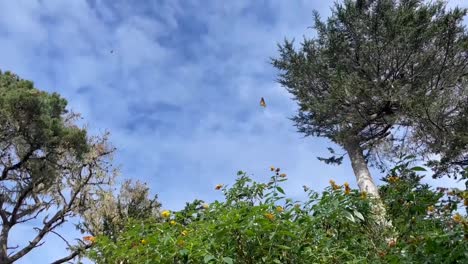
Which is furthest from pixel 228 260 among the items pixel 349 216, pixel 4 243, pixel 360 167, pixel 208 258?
pixel 4 243

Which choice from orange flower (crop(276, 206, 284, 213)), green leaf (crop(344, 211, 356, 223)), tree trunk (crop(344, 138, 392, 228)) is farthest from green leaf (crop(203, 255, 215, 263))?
tree trunk (crop(344, 138, 392, 228))

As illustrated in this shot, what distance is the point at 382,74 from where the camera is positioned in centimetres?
977

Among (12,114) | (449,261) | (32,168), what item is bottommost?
(449,261)

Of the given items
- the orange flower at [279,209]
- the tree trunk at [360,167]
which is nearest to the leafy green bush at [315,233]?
the orange flower at [279,209]

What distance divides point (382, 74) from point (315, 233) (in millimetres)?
8245

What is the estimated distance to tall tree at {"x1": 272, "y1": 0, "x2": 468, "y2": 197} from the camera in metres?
9.38

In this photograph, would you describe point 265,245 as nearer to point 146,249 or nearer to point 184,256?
point 184,256

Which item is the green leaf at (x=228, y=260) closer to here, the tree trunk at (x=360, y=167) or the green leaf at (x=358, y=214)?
the green leaf at (x=358, y=214)

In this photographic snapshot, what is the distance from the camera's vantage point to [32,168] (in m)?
11.5

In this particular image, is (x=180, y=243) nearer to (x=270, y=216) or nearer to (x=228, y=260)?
(x=228, y=260)

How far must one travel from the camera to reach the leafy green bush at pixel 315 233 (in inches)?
81.6

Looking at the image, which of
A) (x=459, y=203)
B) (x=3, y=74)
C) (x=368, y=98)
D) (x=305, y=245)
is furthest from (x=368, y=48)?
(x=3, y=74)

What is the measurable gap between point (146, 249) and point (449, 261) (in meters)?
1.49

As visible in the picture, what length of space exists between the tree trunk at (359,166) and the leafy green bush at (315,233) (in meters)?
5.99
